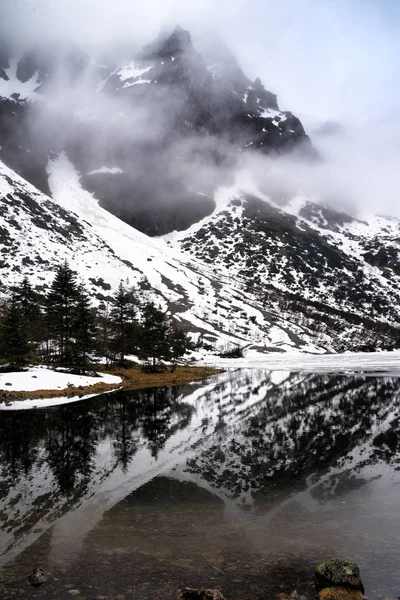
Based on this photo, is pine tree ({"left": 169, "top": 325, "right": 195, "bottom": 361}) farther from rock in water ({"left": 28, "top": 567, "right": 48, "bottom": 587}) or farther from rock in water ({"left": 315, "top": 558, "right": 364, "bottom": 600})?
rock in water ({"left": 315, "top": 558, "right": 364, "bottom": 600})

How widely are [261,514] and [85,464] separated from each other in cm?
894

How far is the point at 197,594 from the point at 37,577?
3.68 meters

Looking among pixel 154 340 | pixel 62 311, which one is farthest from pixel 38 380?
pixel 154 340

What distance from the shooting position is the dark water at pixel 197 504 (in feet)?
29.3

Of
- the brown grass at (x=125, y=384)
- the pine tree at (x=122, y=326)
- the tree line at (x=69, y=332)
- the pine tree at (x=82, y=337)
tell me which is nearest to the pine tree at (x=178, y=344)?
the tree line at (x=69, y=332)

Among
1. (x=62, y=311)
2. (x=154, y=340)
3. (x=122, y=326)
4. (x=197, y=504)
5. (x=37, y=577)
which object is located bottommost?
(x=197, y=504)

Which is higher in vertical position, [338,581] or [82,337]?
[82,337]

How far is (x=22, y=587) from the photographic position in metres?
8.56

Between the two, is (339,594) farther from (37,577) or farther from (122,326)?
(122,326)

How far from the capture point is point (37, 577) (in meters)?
8.75

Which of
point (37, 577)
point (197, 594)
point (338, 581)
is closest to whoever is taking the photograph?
point (197, 594)

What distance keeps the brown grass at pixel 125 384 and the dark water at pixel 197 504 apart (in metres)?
11.6

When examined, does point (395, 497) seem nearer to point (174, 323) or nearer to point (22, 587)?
point (22, 587)

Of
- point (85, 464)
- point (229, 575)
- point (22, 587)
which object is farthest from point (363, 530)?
point (85, 464)
